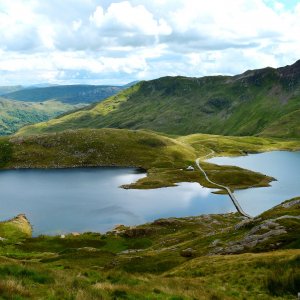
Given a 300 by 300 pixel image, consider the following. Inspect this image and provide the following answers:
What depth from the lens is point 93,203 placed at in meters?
140

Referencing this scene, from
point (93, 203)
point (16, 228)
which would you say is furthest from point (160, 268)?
point (93, 203)

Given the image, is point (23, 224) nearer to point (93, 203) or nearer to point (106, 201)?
point (93, 203)

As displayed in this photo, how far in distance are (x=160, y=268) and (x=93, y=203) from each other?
9338 cm

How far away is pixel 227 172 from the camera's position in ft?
627

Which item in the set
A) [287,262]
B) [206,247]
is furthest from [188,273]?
[206,247]

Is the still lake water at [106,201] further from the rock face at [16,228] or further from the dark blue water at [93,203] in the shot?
the rock face at [16,228]

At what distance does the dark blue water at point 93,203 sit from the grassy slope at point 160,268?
1967 cm

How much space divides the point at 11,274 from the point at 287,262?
72.6 feet

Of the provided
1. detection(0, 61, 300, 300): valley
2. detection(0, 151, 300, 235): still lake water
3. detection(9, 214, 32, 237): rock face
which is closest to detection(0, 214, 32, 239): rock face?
detection(9, 214, 32, 237): rock face

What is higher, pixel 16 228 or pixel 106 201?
pixel 16 228

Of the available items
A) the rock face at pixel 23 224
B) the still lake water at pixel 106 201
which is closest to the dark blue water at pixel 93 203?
the still lake water at pixel 106 201

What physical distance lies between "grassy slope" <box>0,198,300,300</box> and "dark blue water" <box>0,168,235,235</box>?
64.5 ft

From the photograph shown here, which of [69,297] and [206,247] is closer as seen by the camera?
[69,297]

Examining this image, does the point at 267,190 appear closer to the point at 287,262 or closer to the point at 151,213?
the point at 151,213
